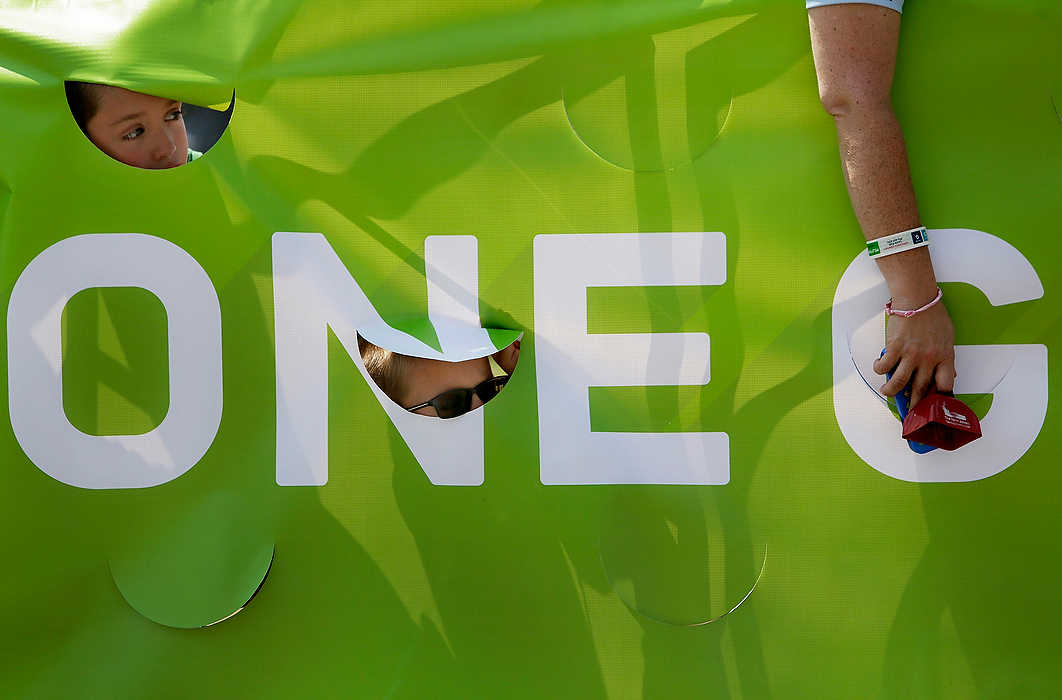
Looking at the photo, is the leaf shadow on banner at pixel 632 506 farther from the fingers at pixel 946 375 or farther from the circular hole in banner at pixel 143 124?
the circular hole in banner at pixel 143 124

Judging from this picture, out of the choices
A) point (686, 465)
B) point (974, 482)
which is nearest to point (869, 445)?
point (974, 482)

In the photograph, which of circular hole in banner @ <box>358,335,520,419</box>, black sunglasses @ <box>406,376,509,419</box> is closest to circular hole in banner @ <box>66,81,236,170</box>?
circular hole in banner @ <box>358,335,520,419</box>

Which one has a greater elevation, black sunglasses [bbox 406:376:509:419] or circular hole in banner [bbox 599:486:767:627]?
black sunglasses [bbox 406:376:509:419]

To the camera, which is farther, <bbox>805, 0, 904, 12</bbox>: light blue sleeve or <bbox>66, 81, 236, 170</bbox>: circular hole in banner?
<bbox>66, 81, 236, 170</bbox>: circular hole in banner

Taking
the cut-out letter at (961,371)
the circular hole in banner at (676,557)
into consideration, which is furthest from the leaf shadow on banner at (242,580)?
the cut-out letter at (961,371)

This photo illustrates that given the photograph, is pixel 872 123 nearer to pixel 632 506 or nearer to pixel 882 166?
pixel 882 166

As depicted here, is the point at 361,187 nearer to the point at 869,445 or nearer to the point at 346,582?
the point at 346,582

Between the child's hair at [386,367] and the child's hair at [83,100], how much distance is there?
606mm

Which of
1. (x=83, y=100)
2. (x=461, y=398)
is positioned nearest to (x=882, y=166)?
(x=461, y=398)

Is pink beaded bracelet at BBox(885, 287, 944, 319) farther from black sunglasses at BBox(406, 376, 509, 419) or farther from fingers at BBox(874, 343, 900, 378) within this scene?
black sunglasses at BBox(406, 376, 509, 419)

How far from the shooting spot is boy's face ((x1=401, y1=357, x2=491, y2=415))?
4.58ft

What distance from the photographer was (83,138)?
141cm

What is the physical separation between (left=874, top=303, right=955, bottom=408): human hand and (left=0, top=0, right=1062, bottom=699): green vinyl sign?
6 centimetres

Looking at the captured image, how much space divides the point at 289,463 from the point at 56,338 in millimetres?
467
